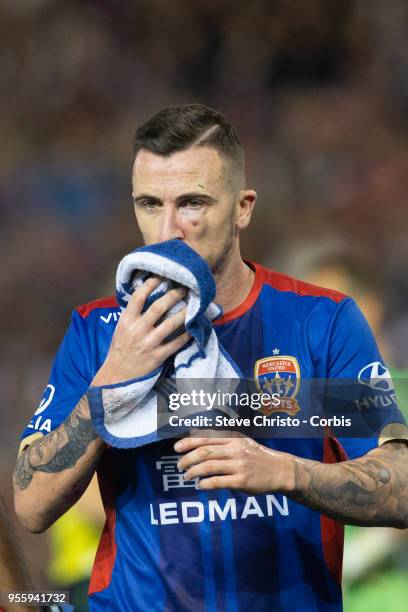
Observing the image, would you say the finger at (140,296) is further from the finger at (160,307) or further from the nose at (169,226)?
the nose at (169,226)

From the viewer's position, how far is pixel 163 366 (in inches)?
66.8

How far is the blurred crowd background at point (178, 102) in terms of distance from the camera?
4156 millimetres

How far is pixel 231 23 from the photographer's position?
4.40 m

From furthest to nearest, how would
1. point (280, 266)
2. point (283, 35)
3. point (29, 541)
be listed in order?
1. point (283, 35)
2. point (280, 266)
3. point (29, 541)

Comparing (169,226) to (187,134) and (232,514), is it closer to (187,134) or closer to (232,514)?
(187,134)

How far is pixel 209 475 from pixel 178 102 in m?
2.79

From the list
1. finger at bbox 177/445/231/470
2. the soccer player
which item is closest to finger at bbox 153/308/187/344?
the soccer player

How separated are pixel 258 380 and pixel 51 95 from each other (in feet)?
9.25

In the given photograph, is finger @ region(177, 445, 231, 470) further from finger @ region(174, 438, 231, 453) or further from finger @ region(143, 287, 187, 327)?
finger @ region(143, 287, 187, 327)

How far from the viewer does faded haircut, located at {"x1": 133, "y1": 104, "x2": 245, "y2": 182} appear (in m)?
1.92

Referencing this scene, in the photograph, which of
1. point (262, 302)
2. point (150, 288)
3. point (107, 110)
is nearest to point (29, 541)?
point (107, 110)

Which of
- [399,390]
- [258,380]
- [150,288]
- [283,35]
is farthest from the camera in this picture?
[283,35]

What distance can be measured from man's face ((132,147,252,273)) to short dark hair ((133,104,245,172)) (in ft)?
0.05

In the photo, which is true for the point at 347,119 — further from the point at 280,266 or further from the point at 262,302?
the point at 262,302
